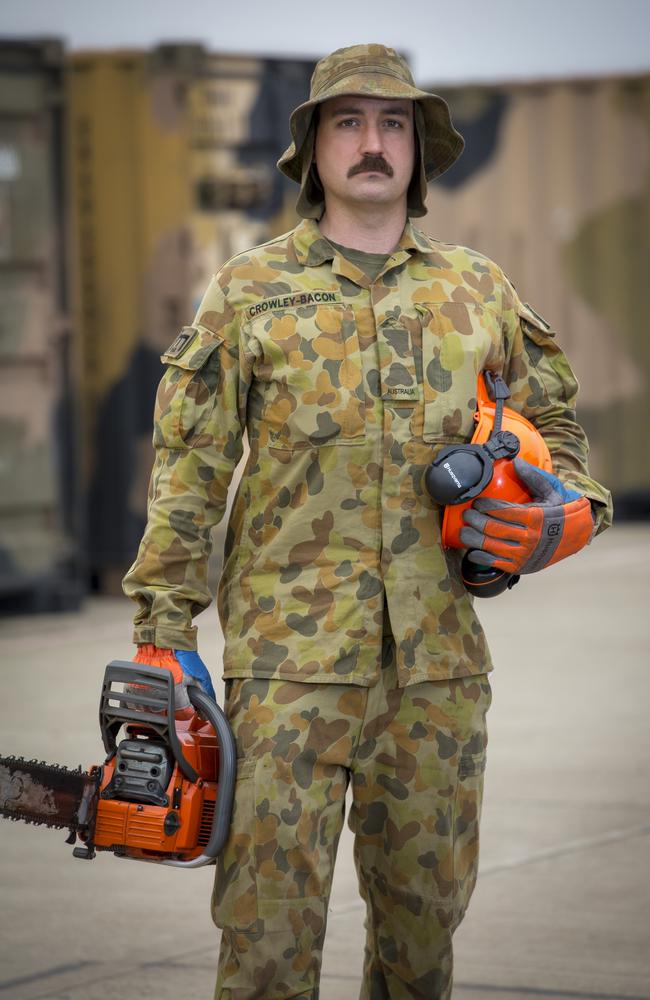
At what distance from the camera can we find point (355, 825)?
3369mm

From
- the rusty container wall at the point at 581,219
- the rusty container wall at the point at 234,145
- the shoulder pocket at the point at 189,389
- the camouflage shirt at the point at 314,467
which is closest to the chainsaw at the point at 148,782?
the camouflage shirt at the point at 314,467

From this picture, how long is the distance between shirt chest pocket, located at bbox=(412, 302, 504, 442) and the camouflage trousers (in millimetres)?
437

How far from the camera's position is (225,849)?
3.26m

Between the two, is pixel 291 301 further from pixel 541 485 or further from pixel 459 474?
pixel 541 485

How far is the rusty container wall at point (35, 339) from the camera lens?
9.72 m

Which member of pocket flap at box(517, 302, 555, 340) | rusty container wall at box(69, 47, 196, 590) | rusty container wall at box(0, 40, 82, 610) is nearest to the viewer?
pocket flap at box(517, 302, 555, 340)

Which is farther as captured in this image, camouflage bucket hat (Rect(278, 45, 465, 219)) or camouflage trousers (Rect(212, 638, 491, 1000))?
camouflage bucket hat (Rect(278, 45, 465, 219))

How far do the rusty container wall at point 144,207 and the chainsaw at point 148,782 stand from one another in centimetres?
703

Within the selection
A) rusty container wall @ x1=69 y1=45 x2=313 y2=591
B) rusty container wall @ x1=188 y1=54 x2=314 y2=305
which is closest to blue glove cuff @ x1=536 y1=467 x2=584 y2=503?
rusty container wall @ x1=69 y1=45 x2=313 y2=591

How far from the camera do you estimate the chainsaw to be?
10.6ft

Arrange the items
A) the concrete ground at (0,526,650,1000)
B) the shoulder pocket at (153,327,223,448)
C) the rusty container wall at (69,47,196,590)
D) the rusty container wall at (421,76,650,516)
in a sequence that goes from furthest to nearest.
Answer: the rusty container wall at (421,76,650,516), the rusty container wall at (69,47,196,590), the concrete ground at (0,526,650,1000), the shoulder pocket at (153,327,223,448)

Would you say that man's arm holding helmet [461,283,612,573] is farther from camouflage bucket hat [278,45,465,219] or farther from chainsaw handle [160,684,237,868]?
chainsaw handle [160,684,237,868]

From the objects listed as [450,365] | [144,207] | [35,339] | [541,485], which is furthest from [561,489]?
[144,207]

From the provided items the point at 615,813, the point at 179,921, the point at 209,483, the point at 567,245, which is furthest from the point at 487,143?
the point at 209,483
